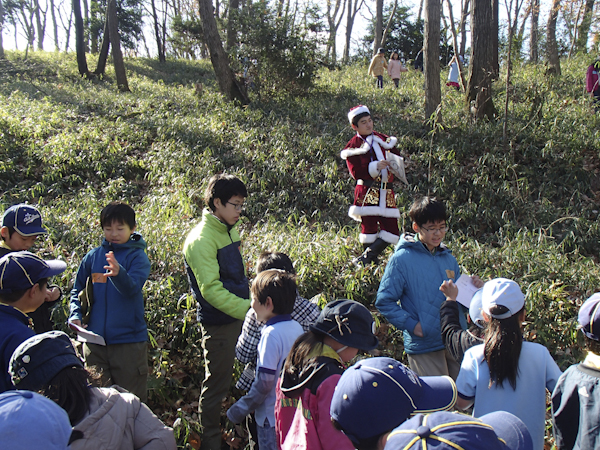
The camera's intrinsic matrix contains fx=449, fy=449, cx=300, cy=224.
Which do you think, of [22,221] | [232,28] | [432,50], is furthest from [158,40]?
[22,221]

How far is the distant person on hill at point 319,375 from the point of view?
6.12ft

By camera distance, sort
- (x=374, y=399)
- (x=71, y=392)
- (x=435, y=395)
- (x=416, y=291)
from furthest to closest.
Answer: (x=416, y=291) < (x=71, y=392) < (x=435, y=395) < (x=374, y=399)

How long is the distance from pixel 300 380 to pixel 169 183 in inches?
295

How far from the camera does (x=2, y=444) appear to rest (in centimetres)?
120

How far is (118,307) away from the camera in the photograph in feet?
10.7

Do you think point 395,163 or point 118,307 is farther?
point 395,163

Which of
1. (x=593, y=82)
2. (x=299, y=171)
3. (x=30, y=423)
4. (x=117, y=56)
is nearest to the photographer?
(x=30, y=423)

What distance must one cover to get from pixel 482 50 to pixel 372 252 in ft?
22.3

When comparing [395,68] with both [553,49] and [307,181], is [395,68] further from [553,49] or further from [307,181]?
[307,181]

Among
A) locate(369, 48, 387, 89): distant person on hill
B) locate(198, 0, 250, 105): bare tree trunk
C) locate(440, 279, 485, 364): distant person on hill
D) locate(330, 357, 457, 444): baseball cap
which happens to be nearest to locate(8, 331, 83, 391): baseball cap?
locate(330, 357, 457, 444): baseball cap

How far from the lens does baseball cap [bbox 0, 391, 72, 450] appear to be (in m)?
1.23

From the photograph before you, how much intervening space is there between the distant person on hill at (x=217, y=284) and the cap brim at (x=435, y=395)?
158cm

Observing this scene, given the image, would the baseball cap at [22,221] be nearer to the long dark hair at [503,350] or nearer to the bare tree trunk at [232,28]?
the long dark hair at [503,350]

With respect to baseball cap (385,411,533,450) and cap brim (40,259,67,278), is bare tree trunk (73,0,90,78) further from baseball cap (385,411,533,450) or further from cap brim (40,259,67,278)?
baseball cap (385,411,533,450)
